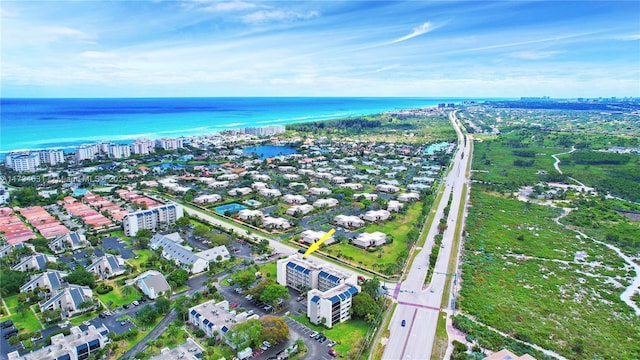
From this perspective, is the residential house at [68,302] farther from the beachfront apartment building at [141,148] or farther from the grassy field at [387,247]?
the beachfront apartment building at [141,148]

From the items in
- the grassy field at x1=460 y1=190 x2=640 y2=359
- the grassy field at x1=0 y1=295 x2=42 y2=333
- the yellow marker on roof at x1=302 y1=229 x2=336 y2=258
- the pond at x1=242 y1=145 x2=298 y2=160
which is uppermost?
the pond at x1=242 y1=145 x2=298 y2=160

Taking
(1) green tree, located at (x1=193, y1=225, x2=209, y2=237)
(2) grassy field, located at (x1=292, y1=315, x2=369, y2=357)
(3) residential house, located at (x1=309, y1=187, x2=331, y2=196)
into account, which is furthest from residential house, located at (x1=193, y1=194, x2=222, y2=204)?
(2) grassy field, located at (x1=292, y1=315, x2=369, y2=357)

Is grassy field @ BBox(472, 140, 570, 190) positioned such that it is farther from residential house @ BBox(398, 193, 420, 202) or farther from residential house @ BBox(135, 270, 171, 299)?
residential house @ BBox(135, 270, 171, 299)

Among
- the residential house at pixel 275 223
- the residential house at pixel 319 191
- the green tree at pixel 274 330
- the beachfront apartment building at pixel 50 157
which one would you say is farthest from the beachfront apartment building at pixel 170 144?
the green tree at pixel 274 330

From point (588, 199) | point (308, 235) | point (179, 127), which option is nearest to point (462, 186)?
point (588, 199)

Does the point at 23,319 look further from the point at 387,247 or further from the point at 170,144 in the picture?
the point at 170,144

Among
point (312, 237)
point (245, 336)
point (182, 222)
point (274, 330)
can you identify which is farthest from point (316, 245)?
point (245, 336)
